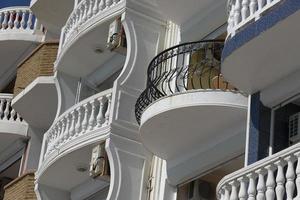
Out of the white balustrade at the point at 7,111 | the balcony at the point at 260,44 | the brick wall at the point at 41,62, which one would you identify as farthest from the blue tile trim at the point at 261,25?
the white balustrade at the point at 7,111

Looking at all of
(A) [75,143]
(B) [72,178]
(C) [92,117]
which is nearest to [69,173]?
(B) [72,178]

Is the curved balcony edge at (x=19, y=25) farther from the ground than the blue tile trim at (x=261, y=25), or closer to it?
farther from the ground

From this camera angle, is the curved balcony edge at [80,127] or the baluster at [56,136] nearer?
the curved balcony edge at [80,127]

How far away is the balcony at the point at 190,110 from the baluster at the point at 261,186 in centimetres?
239

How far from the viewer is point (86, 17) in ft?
66.2

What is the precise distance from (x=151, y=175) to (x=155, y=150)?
64 cm

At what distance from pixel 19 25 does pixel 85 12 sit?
6.74m

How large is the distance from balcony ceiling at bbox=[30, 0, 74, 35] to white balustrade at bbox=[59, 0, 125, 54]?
2.96m

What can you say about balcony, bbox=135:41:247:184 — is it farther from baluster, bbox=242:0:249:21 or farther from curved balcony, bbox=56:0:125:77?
curved balcony, bbox=56:0:125:77

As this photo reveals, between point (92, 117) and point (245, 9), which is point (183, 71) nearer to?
point (92, 117)

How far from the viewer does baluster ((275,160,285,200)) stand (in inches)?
503

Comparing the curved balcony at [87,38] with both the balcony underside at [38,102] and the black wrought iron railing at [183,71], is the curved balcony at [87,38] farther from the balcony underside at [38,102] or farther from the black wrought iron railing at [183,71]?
the black wrought iron railing at [183,71]

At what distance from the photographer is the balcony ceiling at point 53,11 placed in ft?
79.9

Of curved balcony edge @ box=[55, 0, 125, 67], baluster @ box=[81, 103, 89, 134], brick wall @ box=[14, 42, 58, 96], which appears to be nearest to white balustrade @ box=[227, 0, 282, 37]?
curved balcony edge @ box=[55, 0, 125, 67]
